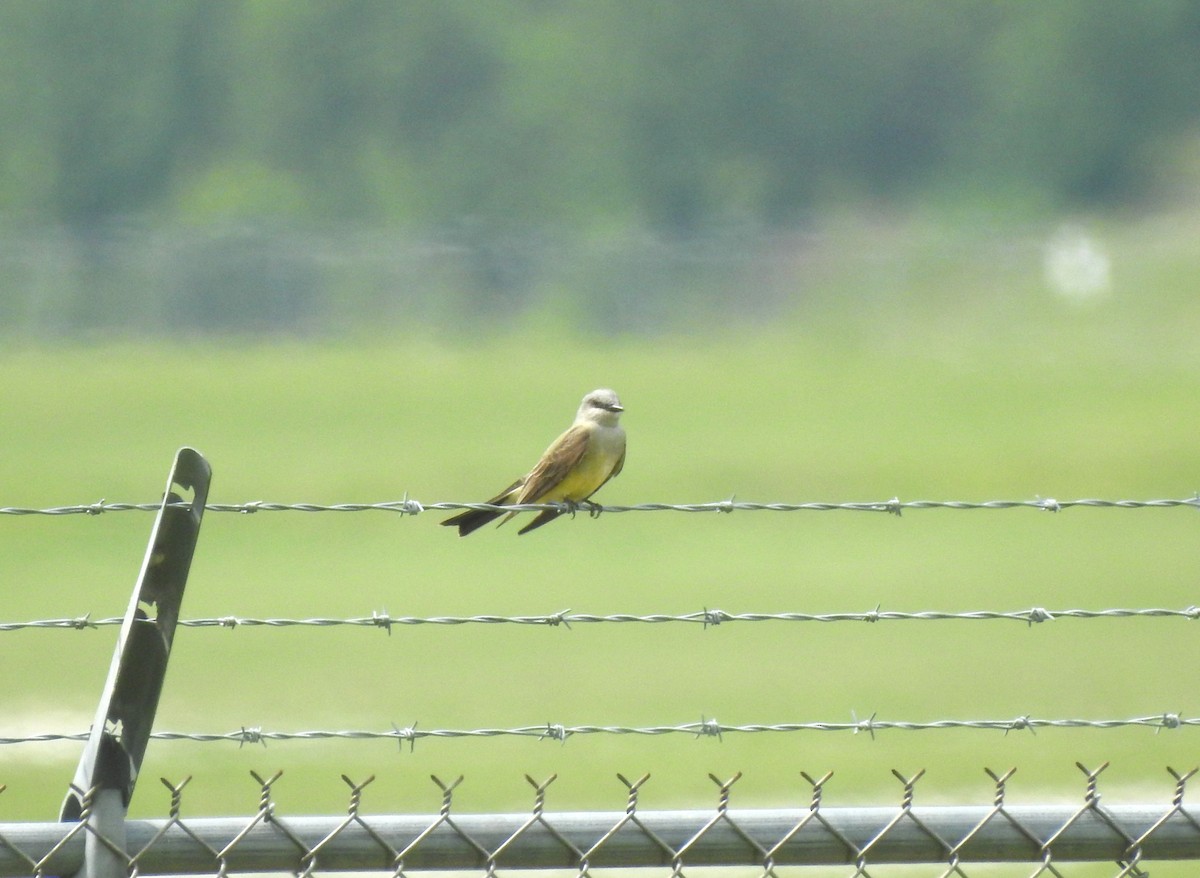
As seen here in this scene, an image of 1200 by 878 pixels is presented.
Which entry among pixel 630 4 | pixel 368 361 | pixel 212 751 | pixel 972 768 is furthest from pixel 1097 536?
pixel 630 4

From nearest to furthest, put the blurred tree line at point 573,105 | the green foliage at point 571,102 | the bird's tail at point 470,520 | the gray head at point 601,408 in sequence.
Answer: the bird's tail at point 470,520 < the gray head at point 601,408 < the blurred tree line at point 573,105 < the green foliage at point 571,102

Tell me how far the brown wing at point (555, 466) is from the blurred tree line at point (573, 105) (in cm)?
3297

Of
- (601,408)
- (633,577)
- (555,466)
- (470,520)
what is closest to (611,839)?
(470,520)

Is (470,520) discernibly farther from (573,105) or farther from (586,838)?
(573,105)

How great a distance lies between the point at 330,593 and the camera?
21078mm

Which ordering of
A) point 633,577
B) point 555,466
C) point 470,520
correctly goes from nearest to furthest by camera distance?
point 470,520 → point 555,466 → point 633,577

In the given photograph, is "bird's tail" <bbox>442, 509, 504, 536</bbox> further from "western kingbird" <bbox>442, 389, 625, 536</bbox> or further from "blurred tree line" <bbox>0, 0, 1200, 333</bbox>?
"blurred tree line" <bbox>0, 0, 1200, 333</bbox>

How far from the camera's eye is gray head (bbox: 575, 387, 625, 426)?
17.4 feet

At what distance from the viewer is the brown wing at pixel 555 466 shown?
16.8ft

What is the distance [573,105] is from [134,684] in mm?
46435

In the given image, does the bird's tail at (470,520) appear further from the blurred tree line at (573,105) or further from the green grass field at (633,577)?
the blurred tree line at (573,105)

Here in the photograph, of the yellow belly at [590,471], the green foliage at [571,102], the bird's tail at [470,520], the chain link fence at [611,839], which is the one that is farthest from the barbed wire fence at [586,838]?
the green foliage at [571,102]

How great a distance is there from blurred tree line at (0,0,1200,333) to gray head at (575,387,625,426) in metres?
32.6

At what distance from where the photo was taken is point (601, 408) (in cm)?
536
